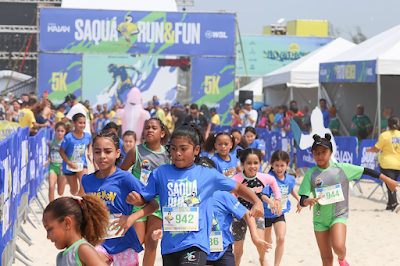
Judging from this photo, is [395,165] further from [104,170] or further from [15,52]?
[15,52]

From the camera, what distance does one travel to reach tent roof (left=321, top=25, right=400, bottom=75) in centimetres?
1270

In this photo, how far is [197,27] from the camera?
24.2 metres

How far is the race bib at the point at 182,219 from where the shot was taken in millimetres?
3740

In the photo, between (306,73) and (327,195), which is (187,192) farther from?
(306,73)

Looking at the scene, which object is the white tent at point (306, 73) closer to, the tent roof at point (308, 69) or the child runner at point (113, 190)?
the tent roof at point (308, 69)

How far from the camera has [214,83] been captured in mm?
24016

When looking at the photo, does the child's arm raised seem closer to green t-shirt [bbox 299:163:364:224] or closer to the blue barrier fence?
green t-shirt [bbox 299:163:364:224]

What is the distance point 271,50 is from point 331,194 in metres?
38.1

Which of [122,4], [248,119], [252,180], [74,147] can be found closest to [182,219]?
[252,180]

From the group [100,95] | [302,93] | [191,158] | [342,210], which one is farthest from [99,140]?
[100,95]

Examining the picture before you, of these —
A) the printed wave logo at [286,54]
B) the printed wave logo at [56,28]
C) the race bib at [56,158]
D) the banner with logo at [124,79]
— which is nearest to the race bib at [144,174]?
the race bib at [56,158]

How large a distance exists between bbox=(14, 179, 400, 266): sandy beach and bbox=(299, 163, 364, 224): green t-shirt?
173 centimetres

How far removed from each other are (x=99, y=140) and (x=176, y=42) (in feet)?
67.1

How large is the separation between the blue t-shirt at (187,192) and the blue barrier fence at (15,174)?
5.41 feet
